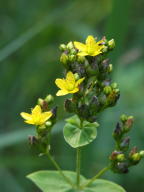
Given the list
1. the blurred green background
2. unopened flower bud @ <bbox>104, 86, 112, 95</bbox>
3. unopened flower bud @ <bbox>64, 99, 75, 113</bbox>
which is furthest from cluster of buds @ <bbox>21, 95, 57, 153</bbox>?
the blurred green background

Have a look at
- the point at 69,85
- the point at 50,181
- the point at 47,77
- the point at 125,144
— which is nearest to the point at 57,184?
the point at 50,181

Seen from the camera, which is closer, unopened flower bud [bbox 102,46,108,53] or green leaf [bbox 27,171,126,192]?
unopened flower bud [bbox 102,46,108,53]

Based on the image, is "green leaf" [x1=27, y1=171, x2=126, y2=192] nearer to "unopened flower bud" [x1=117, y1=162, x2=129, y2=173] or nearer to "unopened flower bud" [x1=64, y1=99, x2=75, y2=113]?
"unopened flower bud" [x1=117, y1=162, x2=129, y2=173]

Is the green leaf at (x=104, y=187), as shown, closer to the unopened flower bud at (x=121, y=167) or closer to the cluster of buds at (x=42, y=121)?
the unopened flower bud at (x=121, y=167)

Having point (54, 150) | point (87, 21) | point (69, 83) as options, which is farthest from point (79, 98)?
point (87, 21)

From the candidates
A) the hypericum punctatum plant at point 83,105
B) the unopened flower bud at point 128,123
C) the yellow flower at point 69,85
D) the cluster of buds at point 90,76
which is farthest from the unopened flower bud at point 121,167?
the yellow flower at point 69,85

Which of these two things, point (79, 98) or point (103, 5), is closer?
Answer: point (79, 98)

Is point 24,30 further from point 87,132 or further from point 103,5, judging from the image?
point 87,132
